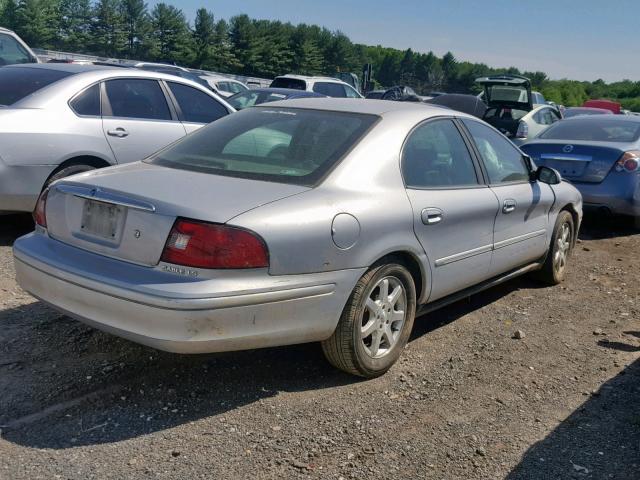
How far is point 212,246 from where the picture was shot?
3.03 m

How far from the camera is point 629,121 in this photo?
8.86m

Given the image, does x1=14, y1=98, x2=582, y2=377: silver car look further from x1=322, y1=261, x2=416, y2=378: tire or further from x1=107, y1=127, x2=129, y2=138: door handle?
x1=107, y1=127, x2=129, y2=138: door handle

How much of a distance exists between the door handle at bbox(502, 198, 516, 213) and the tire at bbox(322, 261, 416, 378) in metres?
1.21

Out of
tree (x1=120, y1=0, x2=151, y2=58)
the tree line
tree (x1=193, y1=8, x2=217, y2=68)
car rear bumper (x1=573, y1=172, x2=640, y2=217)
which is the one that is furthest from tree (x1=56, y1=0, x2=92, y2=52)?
car rear bumper (x1=573, y1=172, x2=640, y2=217)

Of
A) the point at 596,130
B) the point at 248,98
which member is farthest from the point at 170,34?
the point at 596,130

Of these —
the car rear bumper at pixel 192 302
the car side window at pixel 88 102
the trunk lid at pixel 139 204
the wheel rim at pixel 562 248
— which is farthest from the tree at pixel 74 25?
the car rear bumper at pixel 192 302

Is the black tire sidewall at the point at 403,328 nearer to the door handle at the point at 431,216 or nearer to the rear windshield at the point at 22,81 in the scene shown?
the door handle at the point at 431,216

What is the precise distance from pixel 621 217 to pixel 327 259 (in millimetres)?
6328

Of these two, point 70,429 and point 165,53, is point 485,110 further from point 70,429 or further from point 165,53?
point 165,53

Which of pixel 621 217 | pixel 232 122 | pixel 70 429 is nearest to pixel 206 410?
pixel 70 429

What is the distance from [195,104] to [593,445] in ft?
16.7

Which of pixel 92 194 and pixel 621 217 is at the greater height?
pixel 92 194

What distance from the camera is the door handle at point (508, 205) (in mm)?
4723

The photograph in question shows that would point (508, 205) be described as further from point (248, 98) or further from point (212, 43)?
point (212, 43)
